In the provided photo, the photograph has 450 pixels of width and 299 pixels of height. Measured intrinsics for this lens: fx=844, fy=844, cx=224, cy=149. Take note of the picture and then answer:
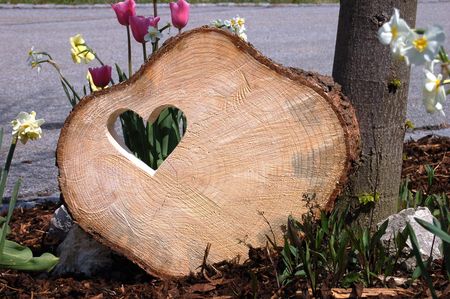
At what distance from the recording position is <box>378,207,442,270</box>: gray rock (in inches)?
114

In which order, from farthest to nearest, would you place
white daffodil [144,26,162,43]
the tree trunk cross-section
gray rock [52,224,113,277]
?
1. white daffodil [144,26,162,43]
2. gray rock [52,224,113,277]
3. the tree trunk cross-section

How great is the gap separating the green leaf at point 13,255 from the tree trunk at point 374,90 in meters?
1.20

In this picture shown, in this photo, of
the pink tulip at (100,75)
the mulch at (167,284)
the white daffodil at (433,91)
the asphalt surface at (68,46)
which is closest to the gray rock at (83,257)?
the mulch at (167,284)

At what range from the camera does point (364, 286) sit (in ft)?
8.79

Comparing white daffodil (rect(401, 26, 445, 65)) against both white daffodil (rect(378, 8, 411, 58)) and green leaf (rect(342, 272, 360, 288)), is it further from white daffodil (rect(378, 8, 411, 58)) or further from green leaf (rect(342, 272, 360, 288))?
green leaf (rect(342, 272, 360, 288))

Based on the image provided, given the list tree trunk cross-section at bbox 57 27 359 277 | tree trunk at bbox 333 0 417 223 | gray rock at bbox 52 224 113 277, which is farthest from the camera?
gray rock at bbox 52 224 113 277

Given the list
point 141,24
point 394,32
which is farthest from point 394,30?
point 141,24

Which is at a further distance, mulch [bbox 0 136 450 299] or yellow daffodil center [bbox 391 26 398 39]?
mulch [bbox 0 136 450 299]

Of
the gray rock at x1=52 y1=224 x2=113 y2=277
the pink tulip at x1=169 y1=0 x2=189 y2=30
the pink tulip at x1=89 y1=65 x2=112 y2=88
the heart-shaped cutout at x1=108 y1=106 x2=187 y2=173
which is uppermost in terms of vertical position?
the pink tulip at x1=169 y1=0 x2=189 y2=30

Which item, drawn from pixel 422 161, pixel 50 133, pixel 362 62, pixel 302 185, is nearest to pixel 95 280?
pixel 302 185

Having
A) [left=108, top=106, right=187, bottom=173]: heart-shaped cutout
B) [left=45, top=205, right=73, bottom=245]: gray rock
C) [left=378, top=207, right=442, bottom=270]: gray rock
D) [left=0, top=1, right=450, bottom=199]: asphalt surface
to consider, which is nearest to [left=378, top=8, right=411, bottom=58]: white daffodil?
[left=378, top=207, right=442, bottom=270]: gray rock

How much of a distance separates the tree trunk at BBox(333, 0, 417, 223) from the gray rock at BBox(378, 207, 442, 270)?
151 mm

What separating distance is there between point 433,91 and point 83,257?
68.2 inches

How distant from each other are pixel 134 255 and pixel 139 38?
34.5 inches
